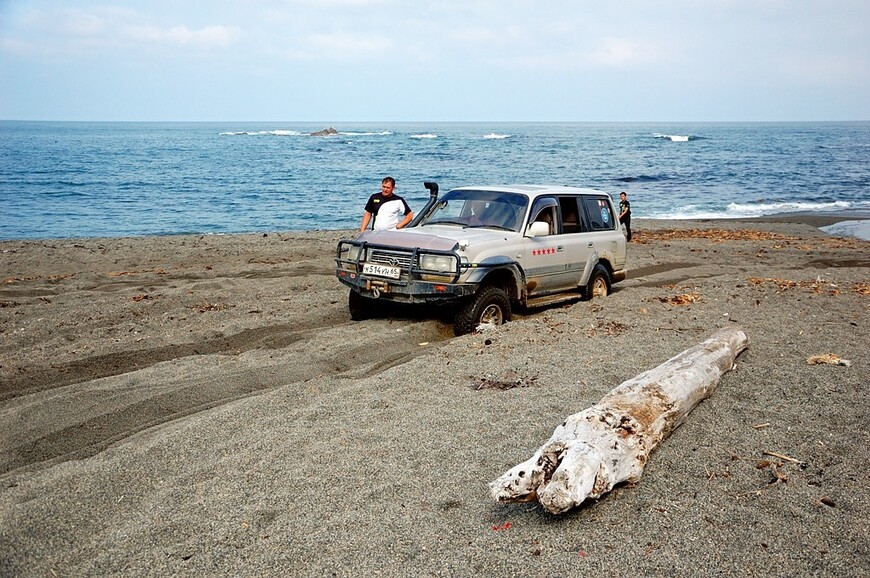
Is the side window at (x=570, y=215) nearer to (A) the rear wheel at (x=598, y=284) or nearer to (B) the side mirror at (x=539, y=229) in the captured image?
(A) the rear wheel at (x=598, y=284)

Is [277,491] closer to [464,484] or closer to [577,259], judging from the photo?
[464,484]

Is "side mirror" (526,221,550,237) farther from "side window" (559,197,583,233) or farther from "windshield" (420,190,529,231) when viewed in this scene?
"side window" (559,197,583,233)

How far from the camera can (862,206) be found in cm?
3397

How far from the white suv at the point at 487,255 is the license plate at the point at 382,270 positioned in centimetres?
1

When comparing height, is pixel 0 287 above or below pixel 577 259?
below

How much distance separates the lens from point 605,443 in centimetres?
434

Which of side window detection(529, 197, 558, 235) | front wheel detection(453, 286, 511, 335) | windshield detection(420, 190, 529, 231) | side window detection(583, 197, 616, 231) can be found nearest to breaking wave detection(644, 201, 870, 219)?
side window detection(583, 197, 616, 231)

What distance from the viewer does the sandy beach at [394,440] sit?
3.95 meters

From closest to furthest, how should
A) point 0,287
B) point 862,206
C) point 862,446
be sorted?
1. point 862,446
2. point 0,287
3. point 862,206

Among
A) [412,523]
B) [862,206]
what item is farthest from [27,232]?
[862,206]

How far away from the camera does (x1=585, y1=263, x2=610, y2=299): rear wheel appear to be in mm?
10867

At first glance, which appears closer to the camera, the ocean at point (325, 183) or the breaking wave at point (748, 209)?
the ocean at point (325, 183)

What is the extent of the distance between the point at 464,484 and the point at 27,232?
24.3 m

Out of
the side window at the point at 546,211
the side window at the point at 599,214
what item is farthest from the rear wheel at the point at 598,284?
the side window at the point at 546,211
